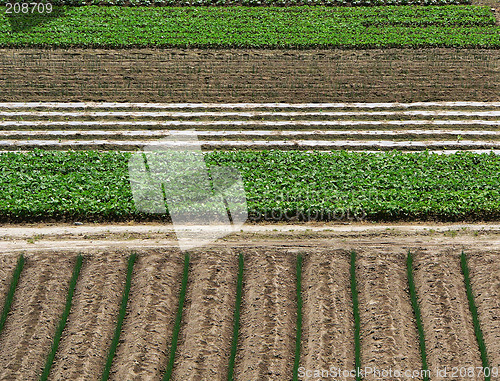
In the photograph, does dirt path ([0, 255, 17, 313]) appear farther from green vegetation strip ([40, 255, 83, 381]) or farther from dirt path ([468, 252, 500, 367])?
dirt path ([468, 252, 500, 367])

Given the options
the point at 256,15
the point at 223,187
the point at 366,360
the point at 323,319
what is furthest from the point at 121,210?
the point at 256,15

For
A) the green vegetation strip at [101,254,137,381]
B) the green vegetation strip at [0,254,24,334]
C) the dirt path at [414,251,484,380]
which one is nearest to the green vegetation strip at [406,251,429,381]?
the dirt path at [414,251,484,380]

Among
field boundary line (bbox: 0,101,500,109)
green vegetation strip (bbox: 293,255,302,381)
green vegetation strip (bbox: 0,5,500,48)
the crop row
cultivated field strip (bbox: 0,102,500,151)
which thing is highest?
the crop row

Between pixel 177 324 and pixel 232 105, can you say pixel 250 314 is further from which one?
pixel 232 105

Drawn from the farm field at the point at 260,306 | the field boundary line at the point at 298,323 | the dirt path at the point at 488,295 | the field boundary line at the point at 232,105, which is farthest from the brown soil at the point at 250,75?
the field boundary line at the point at 298,323

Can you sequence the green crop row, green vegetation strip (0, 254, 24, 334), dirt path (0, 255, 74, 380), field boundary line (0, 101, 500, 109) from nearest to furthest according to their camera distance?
dirt path (0, 255, 74, 380) → green vegetation strip (0, 254, 24, 334) → the green crop row → field boundary line (0, 101, 500, 109)

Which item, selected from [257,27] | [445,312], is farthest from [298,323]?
[257,27]
